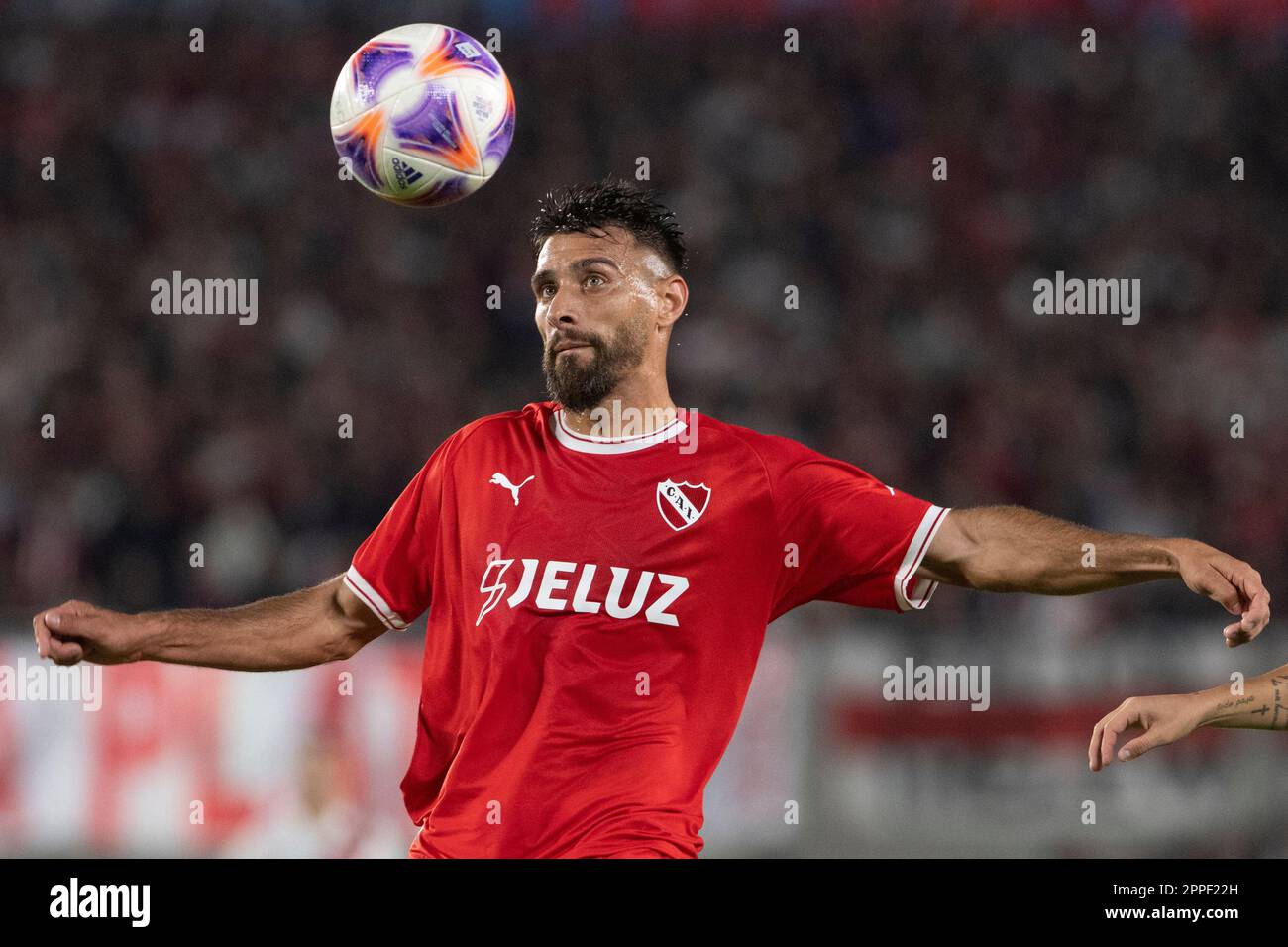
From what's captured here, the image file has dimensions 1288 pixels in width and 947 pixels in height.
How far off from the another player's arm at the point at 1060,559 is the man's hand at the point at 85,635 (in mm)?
2112

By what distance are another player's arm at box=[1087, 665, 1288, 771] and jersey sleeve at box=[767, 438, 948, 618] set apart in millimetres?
940

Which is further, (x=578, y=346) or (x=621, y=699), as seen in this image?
(x=578, y=346)

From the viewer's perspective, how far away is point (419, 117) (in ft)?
16.4

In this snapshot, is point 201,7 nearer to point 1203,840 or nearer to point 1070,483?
point 1070,483

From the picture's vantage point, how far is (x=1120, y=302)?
11.1 meters

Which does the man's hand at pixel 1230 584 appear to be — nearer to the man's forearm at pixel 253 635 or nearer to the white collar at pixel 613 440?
the white collar at pixel 613 440

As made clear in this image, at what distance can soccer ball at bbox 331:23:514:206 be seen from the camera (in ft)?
16.4

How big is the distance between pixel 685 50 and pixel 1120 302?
13.7ft

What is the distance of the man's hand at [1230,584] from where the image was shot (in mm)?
3621

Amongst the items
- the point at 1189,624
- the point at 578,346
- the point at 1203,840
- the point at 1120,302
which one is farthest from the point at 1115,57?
the point at 578,346

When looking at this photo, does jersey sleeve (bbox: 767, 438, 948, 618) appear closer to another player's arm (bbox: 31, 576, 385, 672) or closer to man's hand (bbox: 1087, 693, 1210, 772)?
man's hand (bbox: 1087, 693, 1210, 772)

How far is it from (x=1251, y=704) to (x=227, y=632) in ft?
8.75

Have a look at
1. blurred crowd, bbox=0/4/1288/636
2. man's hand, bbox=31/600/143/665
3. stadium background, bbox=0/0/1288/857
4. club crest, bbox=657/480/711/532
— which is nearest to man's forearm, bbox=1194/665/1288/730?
club crest, bbox=657/480/711/532
